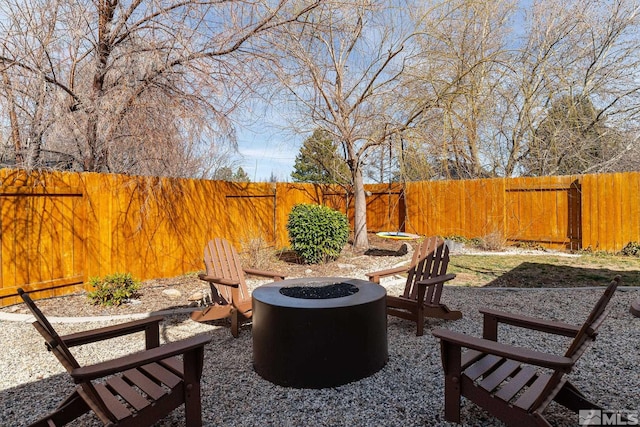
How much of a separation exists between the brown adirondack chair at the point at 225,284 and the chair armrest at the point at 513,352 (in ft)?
6.55

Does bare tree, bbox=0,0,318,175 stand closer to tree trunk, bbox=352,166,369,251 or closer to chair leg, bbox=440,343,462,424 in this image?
tree trunk, bbox=352,166,369,251

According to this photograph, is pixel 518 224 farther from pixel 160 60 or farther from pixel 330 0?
pixel 160 60

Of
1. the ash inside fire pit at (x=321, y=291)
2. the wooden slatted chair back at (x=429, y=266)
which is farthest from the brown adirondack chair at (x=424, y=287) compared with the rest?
the ash inside fire pit at (x=321, y=291)

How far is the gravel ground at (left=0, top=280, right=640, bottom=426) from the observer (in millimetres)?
2082

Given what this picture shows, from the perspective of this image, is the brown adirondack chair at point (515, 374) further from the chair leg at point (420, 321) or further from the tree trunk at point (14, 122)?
the tree trunk at point (14, 122)

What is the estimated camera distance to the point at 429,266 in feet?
12.6

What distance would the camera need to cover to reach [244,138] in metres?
5.93

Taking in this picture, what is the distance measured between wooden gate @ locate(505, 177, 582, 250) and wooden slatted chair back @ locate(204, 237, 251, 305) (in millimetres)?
7738

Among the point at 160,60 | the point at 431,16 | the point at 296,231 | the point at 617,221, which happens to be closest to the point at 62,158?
the point at 160,60

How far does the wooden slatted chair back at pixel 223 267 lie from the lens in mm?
3763

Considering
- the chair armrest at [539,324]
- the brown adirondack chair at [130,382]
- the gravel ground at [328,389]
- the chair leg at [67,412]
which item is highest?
the chair armrest at [539,324]

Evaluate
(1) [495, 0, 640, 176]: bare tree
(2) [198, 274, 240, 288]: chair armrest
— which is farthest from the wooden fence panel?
(2) [198, 274, 240, 288]: chair armrest

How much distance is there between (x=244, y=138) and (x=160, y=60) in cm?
163

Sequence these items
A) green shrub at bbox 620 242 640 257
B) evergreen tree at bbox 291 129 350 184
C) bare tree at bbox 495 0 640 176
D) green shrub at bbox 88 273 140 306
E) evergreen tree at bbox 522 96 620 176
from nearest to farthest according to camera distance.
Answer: green shrub at bbox 88 273 140 306 → green shrub at bbox 620 242 640 257 → evergreen tree at bbox 291 129 350 184 → bare tree at bbox 495 0 640 176 → evergreen tree at bbox 522 96 620 176
